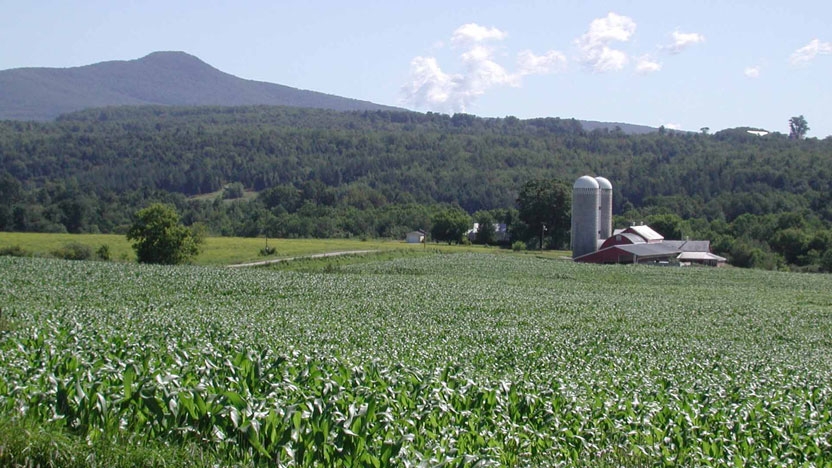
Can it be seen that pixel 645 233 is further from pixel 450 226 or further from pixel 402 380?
pixel 402 380

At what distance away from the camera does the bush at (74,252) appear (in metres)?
57.8

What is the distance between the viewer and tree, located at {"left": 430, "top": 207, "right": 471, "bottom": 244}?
101938mm

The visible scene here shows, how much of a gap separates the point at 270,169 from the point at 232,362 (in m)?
191

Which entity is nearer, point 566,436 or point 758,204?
point 566,436

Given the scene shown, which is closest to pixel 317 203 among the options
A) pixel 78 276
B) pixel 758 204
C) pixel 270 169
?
pixel 270 169

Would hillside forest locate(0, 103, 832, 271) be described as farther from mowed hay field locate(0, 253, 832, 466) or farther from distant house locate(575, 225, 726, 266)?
mowed hay field locate(0, 253, 832, 466)

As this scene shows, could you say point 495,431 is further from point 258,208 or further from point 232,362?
point 258,208

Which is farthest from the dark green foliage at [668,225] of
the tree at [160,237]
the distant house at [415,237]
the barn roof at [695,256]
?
the tree at [160,237]

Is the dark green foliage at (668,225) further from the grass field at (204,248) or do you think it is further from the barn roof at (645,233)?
the grass field at (204,248)

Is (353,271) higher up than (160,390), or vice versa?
(160,390)

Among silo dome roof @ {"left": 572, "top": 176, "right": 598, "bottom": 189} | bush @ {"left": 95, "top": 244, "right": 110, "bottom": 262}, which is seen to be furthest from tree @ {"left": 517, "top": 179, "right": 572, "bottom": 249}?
bush @ {"left": 95, "top": 244, "right": 110, "bottom": 262}

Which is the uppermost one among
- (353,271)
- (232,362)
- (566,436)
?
(232,362)

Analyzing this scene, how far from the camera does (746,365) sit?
20094 mm

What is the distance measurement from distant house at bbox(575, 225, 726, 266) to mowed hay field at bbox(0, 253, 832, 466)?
130 ft
